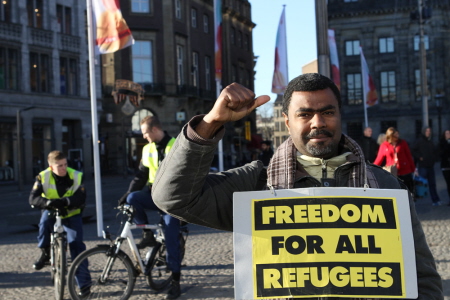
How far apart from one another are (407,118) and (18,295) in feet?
183

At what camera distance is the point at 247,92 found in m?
2.12

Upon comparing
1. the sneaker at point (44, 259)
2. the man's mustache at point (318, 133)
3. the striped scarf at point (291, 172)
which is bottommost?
the sneaker at point (44, 259)

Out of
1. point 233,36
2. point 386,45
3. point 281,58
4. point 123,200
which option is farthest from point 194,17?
point 123,200

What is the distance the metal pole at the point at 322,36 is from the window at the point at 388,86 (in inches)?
2109

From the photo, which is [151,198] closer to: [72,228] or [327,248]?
[72,228]

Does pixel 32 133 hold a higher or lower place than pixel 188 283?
higher

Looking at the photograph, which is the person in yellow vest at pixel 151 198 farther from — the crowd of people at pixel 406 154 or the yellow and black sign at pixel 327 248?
the crowd of people at pixel 406 154

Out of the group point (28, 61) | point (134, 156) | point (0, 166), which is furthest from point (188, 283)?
point (134, 156)

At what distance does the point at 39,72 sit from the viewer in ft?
114

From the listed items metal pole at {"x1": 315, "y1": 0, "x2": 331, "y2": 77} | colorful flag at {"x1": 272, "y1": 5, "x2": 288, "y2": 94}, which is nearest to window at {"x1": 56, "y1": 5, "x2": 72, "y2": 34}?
colorful flag at {"x1": 272, "y1": 5, "x2": 288, "y2": 94}

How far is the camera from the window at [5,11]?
32.3 m

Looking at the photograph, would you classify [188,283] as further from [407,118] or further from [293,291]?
[407,118]

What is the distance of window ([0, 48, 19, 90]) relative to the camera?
32344mm

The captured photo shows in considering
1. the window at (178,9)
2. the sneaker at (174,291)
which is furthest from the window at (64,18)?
the sneaker at (174,291)
